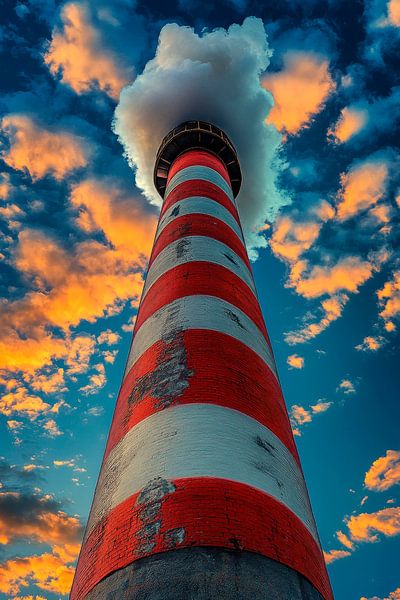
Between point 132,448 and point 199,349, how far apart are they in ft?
4.98

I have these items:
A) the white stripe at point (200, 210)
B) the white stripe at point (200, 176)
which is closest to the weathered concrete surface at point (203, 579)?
the white stripe at point (200, 210)

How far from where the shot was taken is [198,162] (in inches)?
448

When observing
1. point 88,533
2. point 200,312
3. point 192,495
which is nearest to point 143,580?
point 192,495

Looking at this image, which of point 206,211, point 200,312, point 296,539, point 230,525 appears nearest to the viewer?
point 230,525

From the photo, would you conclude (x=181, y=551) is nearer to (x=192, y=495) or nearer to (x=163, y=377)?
(x=192, y=495)

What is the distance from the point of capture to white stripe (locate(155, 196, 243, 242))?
8.77 m

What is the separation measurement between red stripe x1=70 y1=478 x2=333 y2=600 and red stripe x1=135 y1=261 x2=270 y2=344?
3219mm

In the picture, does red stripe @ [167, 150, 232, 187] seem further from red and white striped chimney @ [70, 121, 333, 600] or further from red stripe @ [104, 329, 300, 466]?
→ red stripe @ [104, 329, 300, 466]

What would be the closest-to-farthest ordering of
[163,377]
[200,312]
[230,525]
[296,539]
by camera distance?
[230,525] < [296,539] < [163,377] < [200,312]

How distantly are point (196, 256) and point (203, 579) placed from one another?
16.6 feet

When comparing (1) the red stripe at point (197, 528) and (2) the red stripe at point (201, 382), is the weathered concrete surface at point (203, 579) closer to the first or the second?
(1) the red stripe at point (197, 528)

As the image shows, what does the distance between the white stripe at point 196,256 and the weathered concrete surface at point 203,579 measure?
4752mm

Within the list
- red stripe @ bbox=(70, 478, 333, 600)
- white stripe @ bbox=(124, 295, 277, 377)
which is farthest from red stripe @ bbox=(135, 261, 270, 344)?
red stripe @ bbox=(70, 478, 333, 600)

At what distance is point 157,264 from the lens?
26.3 ft
